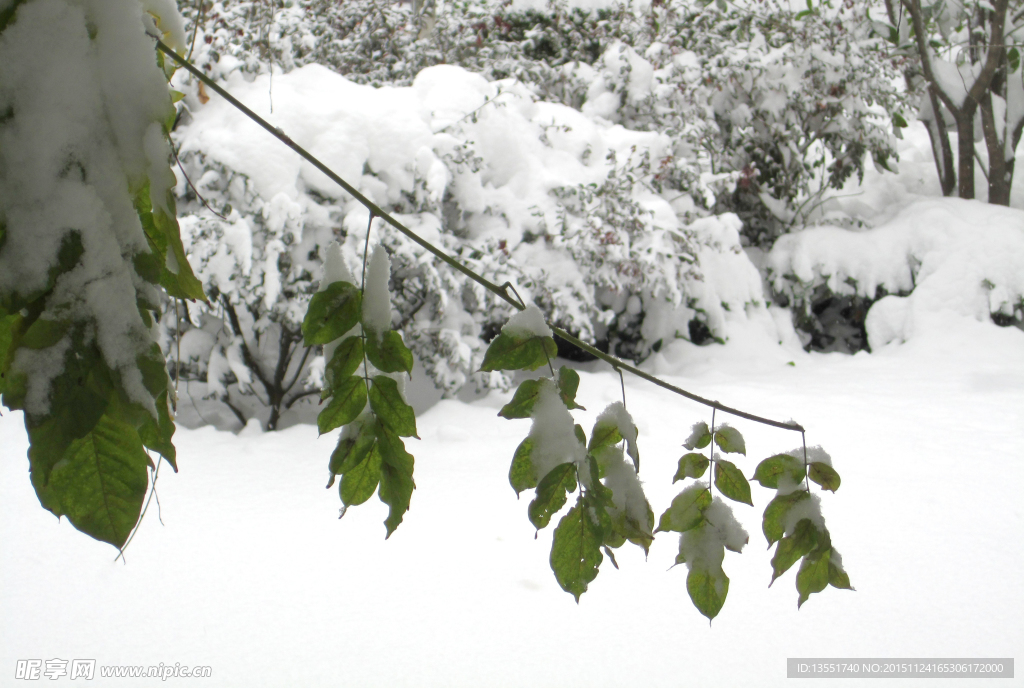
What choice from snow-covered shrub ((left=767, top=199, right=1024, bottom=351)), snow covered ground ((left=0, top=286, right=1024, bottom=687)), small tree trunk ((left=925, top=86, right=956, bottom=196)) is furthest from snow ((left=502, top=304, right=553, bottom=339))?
small tree trunk ((left=925, top=86, right=956, bottom=196))

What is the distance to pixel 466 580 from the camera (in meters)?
1.70

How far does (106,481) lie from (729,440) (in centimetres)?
45

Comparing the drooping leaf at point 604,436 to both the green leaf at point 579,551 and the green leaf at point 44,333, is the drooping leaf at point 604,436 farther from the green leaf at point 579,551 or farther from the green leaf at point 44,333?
the green leaf at point 44,333

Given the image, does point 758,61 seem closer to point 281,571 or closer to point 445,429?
point 445,429

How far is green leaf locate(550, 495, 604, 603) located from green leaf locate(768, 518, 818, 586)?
7.0 inches

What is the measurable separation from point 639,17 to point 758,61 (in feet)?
3.64

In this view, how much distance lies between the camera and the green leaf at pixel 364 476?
1.37 feet

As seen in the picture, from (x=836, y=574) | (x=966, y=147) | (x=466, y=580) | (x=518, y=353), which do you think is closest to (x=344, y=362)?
(x=518, y=353)

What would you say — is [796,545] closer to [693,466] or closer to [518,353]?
[693,466]

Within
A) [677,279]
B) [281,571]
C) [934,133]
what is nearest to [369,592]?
[281,571]

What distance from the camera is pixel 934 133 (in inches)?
208

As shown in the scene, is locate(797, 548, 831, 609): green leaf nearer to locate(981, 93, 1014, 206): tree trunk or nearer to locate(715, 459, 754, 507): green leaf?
locate(715, 459, 754, 507): green leaf

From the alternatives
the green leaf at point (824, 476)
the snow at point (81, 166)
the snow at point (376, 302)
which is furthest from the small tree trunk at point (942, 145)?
the snow at point (81, 166)

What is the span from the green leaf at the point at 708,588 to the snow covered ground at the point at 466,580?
99 centimetres
